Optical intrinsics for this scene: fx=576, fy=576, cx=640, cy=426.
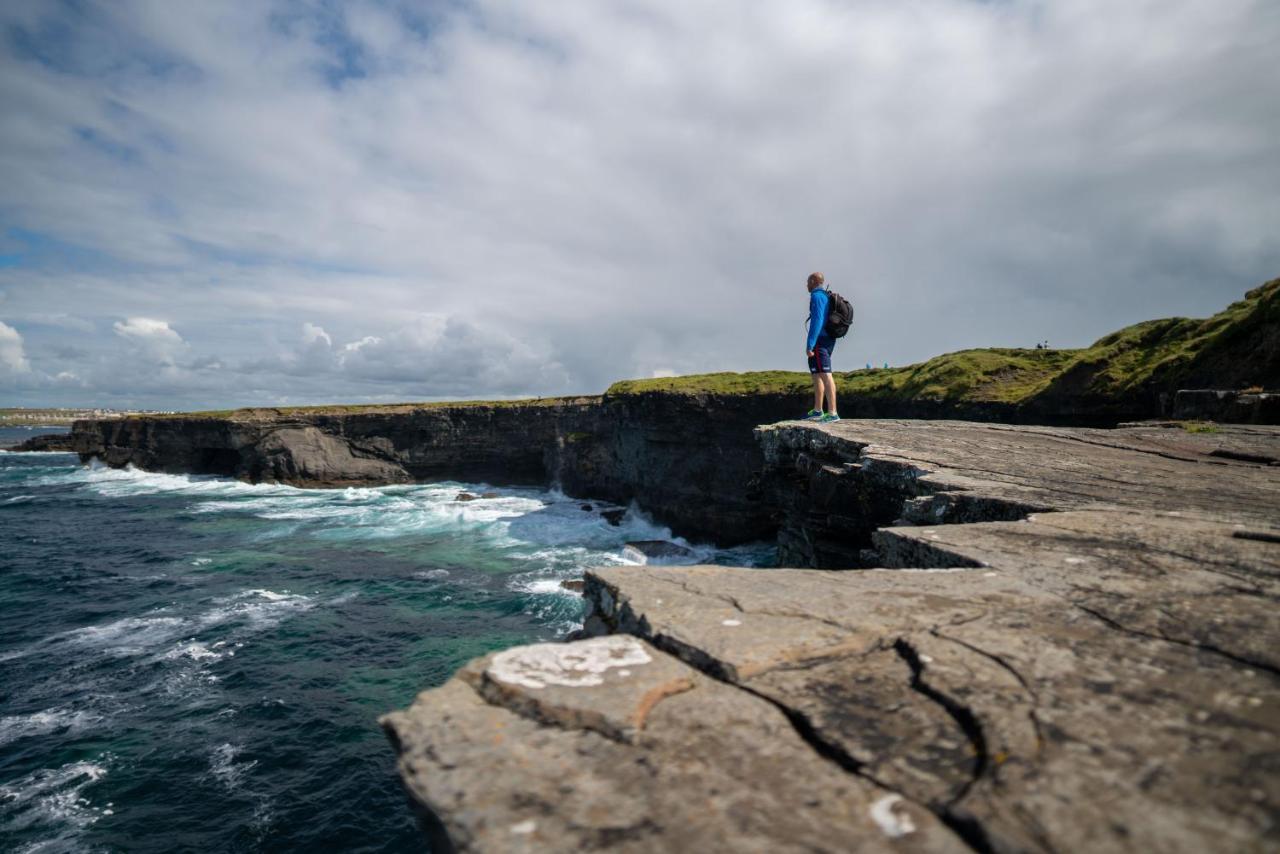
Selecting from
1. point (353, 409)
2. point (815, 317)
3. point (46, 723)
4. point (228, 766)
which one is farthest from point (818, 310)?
point (353, 409)

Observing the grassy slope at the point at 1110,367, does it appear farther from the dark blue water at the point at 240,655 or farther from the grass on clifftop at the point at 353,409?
the grass on clifftop at the point at 353,409

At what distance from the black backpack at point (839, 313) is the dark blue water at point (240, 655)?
12.6 meters

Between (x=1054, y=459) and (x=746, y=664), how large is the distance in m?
7.83

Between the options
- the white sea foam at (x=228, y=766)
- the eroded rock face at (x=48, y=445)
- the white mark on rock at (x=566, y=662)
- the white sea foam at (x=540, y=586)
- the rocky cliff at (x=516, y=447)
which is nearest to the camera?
the white mark on rock at (x=566, y=662)

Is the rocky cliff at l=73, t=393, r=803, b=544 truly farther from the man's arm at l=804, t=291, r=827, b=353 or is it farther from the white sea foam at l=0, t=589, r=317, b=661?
the white sea foam at l=0, t=589, r=317, b=661

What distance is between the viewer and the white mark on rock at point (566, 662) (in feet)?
9.07

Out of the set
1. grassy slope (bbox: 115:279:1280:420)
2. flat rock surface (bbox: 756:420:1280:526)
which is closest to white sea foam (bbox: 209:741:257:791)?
flat rock surface (bbox: 756:420:1280:526)

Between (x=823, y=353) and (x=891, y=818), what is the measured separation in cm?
1062

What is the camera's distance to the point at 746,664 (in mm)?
2869

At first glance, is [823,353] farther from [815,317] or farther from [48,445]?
[48,445]

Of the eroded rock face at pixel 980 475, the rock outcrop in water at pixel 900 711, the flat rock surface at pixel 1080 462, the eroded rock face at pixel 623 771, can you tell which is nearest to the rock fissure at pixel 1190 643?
the rock outcrop in water at pixel 900 711

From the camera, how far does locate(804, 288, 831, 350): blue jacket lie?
446 inches

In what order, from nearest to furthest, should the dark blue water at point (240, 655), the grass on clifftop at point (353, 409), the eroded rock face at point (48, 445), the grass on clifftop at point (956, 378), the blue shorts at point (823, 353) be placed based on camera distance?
1. the dark blue water at point (240, 655)
2. the blue shorts at point (823, 353)
3. the grass on clifftop at point (956, 378)
4. the grass on clifftop at point (353, 409)
5. the eroded rock face at point (48, 445)

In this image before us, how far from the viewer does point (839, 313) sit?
37.7ft
